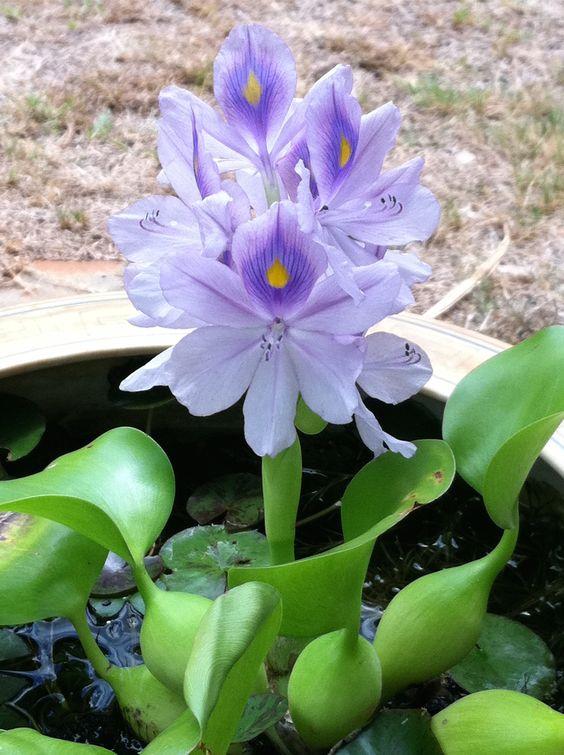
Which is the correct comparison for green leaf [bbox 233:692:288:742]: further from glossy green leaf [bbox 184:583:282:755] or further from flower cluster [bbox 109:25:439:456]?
flower cluster [bbox 109:25:439:456]

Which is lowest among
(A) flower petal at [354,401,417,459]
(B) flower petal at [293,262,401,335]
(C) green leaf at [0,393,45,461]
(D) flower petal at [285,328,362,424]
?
(C) green leaf at [0,393,45,461]

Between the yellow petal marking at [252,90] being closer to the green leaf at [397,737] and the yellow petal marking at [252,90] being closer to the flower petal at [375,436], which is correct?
the flower petal at [375,436]

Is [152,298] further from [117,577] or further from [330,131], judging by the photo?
[117,577]

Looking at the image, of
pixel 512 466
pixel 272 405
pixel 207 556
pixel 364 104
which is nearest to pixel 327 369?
pixel 272 405

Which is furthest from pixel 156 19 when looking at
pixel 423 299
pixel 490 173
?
pixel 423 299

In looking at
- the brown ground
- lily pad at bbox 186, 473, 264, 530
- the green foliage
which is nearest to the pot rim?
lily pad at bbox 186, 473, 264, 530
